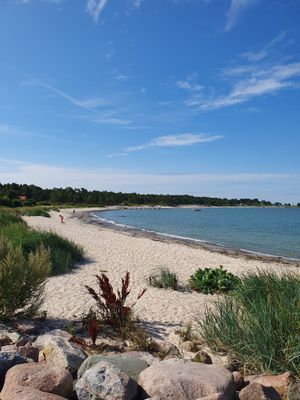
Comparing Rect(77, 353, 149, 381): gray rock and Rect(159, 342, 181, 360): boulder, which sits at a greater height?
Answer: Rect(77, 353, 149, 381): gray rock

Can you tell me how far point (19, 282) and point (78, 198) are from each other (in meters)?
120

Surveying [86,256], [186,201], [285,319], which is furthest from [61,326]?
[186,201]

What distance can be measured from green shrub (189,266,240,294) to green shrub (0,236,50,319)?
5.10 metres

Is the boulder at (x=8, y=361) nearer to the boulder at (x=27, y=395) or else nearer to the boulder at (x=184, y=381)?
the boulder at (x=27, y=395)

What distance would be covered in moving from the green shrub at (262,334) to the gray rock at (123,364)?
133 cm

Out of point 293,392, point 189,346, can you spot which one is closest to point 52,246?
point 189,346

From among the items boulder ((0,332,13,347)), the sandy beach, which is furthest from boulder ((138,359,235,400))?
the sandy beach

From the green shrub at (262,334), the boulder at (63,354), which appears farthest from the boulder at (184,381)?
the boulder at (63,354)

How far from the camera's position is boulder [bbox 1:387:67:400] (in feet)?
12.3

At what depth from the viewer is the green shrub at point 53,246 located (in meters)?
13.4

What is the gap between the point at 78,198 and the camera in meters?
126

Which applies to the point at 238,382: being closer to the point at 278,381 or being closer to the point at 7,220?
the point at 278,381

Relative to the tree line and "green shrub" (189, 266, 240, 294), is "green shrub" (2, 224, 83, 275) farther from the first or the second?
the tree line

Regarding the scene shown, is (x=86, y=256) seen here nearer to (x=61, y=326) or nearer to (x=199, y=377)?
(x=61, y=326)
